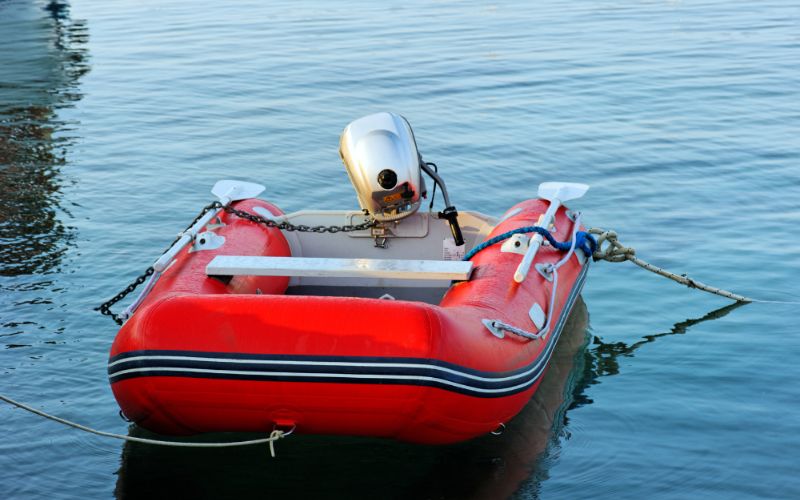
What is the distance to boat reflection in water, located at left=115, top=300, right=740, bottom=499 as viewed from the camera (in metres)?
4.32

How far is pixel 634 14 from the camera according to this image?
16375 mm

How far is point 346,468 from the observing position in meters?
4.45

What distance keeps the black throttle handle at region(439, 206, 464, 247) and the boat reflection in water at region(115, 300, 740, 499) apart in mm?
1104

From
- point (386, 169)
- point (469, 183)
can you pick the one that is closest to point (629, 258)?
point (386, 169)

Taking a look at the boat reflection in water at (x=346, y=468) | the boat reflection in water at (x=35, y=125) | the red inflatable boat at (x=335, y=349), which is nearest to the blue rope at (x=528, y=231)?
the red inflatable boat at (x=335, y=349)

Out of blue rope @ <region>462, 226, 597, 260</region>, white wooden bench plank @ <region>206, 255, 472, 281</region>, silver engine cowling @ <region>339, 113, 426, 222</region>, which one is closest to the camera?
white wooden bench plank @ <region>206, 255, 472, 281</region>

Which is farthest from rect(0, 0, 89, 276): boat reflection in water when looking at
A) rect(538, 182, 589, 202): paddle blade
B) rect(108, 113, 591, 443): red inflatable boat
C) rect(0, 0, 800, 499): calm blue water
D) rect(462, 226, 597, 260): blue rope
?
rect(538, 182, 589, 202): paddle blade

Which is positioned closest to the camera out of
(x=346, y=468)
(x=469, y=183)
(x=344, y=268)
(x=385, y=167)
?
(x=346, y=468)

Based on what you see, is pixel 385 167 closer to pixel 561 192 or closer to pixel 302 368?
pixel 561 192

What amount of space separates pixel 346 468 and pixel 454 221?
5.23 ft

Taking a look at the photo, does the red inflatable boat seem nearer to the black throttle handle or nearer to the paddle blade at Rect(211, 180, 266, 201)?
the black throttle handle

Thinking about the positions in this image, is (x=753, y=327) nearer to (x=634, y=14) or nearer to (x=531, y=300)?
(x=531, y=300)

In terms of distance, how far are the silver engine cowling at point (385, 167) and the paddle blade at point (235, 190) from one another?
645 millimetres

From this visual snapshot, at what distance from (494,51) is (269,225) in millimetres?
8427
